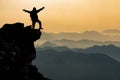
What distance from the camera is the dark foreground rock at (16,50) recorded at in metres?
74.7

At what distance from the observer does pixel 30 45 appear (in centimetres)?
8669

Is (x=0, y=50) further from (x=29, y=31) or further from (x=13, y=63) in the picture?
(x=29, y=31)

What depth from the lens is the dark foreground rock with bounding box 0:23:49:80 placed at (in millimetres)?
74688

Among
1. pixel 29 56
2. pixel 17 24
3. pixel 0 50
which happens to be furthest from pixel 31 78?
pixel 0 50

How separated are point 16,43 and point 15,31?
2.58m

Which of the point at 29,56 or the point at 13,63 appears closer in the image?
the point at 13,63

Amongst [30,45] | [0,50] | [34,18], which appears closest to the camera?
[0,50]

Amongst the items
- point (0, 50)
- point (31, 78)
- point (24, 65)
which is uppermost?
point (0, 50)

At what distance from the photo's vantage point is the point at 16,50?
258ft

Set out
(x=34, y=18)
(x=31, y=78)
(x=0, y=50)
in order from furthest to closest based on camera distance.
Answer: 1. (x=31, y=78)
2. (x=34, y=18)
3. (x=0, y=50)

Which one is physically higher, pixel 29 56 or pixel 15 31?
pixel 15 31

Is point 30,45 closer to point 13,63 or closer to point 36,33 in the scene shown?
point 36,33

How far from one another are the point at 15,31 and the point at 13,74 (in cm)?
976

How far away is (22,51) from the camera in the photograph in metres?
83.5
